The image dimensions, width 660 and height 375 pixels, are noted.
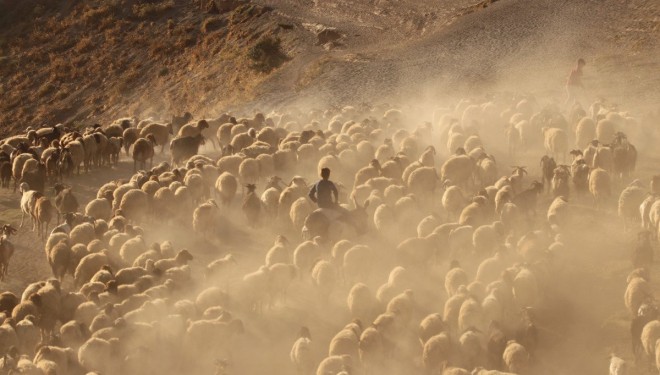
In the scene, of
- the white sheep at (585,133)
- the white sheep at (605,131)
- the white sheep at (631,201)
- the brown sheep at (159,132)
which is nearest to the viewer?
the white sheep at (631,201)

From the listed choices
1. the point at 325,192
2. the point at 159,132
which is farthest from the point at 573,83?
the point at 159,132

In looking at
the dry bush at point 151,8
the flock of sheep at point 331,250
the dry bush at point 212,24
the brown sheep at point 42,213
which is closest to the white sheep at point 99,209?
the flock of sheep at point 331,250

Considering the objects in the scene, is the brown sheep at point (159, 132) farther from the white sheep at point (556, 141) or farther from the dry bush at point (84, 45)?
the dry bush at point (84, 45)

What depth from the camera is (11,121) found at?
52.5 metres

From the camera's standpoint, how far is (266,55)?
153 feet

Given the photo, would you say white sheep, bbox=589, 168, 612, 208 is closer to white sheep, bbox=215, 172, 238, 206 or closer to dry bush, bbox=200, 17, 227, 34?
white sheep, bbox=215, 172, 238, 206

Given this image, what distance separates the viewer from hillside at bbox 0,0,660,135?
38.1m

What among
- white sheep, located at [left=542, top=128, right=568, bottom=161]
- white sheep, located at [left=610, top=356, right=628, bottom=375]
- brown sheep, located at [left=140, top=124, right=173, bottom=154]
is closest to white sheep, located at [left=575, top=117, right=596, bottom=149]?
white sheep, located at [left=542, top=128, right=568, bottom=161]

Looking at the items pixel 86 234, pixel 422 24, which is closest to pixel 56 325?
pixel 86 234

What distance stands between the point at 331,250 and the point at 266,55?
28.2 meters

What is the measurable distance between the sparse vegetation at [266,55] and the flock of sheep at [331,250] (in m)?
16.5

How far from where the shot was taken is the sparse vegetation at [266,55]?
46.2 meters

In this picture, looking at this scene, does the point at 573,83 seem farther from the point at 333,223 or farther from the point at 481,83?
the point at 333,223

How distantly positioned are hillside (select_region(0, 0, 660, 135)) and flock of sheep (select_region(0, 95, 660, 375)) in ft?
26.4
